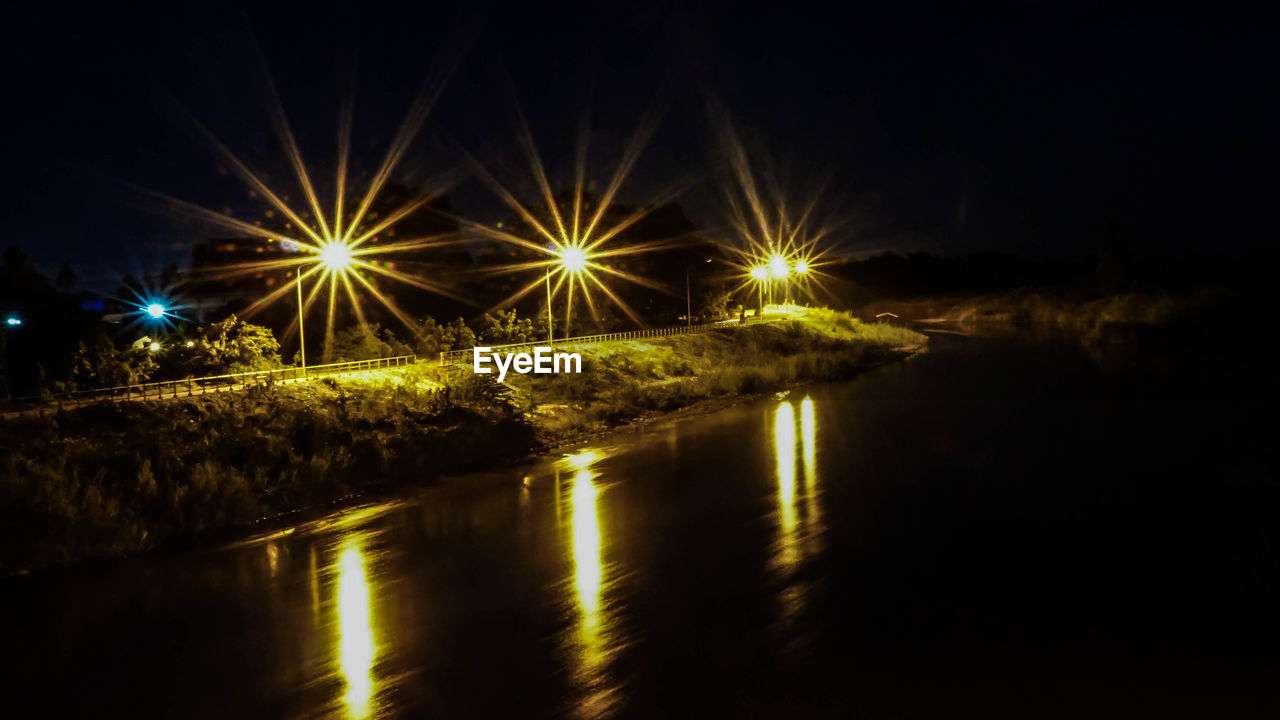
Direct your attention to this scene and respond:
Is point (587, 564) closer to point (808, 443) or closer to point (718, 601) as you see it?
point (718, 601)

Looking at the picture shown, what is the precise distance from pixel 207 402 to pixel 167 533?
5.76 metres

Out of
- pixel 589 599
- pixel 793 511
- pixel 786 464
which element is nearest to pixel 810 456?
pixel 786 464

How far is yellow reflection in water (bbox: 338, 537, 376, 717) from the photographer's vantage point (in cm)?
849

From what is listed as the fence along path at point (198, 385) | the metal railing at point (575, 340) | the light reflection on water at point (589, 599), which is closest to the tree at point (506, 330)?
the metal railing at point (575, 340)

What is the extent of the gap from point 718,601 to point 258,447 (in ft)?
42.4

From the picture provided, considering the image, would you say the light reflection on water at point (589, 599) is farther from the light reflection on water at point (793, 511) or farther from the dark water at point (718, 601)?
the light reflection on water at point (793, 511)

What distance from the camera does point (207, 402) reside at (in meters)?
20.2

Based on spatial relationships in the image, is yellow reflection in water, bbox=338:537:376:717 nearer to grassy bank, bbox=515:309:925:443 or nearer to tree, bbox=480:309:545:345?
grassy bank, bbox=515:309:925:443

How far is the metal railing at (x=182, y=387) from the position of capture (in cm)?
1888

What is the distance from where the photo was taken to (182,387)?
72.8 feet

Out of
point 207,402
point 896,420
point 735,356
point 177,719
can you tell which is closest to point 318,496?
point 207,402

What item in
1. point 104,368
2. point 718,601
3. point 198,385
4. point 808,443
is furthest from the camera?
point 808,443

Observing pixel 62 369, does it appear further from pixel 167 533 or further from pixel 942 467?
pixel 942 467

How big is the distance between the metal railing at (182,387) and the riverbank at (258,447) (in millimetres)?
919
